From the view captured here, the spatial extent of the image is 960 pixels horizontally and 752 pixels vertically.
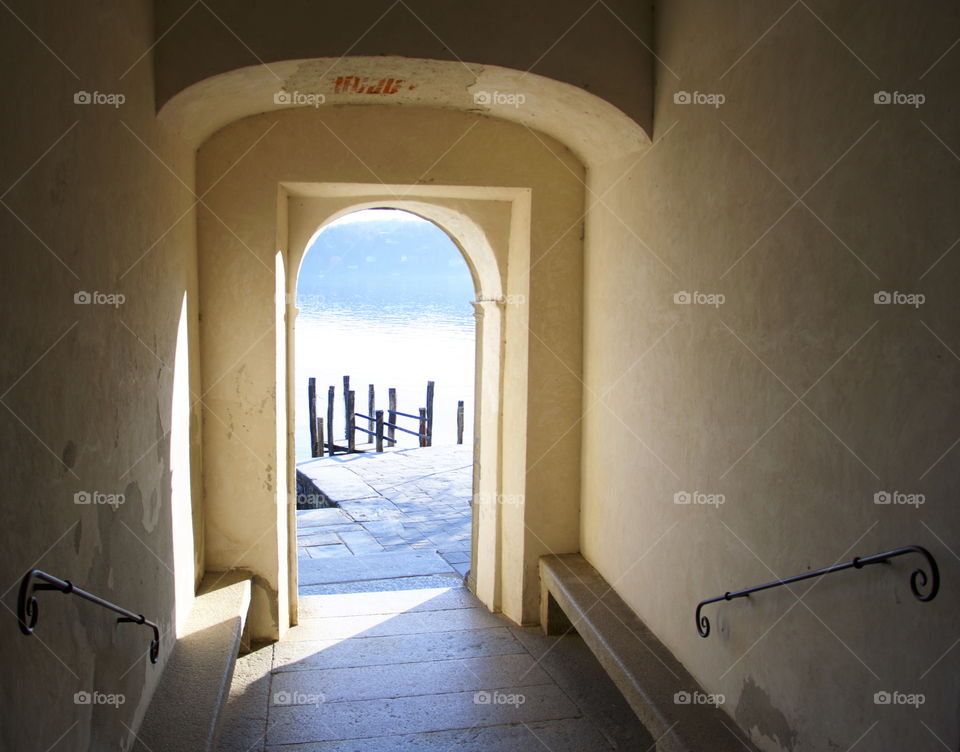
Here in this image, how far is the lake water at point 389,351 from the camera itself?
4244 cm

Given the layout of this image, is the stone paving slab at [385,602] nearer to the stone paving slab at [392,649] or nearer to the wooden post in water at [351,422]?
the stone paving slab at [392,649]

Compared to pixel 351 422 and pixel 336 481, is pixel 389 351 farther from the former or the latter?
pixel 336 481

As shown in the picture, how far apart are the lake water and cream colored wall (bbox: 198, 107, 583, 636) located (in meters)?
28.8

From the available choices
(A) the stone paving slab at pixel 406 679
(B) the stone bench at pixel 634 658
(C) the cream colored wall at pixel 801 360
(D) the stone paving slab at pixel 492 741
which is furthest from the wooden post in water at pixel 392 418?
(C) the cream colored wall at pixel 801 360

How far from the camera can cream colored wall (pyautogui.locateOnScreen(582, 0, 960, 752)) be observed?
238cm

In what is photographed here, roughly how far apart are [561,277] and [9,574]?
4179 millimetres

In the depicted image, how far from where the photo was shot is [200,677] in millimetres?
4016

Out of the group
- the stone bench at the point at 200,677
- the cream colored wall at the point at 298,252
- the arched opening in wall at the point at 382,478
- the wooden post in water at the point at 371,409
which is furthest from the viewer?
the wooden post in water at the point at 371,409

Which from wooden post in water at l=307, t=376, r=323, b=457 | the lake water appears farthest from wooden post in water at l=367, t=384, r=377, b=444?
the lake water

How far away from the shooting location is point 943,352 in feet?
7.57

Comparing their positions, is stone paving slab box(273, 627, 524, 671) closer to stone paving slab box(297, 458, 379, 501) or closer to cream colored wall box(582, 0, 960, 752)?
cream colored wall box(582, 0, 960, 752)

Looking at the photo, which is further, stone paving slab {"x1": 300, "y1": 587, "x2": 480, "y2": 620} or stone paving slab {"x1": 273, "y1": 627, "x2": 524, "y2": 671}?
stone paving slab {"x1": 300, "y1": 587, "x2": 480, "y2": 620}

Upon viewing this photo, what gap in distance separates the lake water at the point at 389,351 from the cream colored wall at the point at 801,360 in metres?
30.3

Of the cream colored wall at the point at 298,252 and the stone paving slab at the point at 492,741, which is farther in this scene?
the cream colored wall at the point at 298,252
